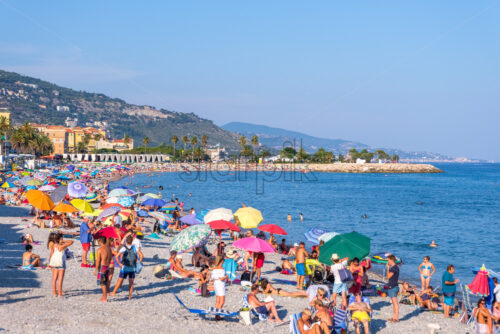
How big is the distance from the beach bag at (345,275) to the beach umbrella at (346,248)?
113 cm

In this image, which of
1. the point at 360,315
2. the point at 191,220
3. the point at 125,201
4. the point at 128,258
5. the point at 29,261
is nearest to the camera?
the point at 360,315

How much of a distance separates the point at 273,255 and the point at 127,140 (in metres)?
156

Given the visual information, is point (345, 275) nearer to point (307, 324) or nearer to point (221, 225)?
point (307, 324)

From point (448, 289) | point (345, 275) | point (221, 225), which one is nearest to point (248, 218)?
point (221, 225)

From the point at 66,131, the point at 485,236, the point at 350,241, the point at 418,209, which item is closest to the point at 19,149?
the point at 66,131

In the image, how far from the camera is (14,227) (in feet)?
62.8

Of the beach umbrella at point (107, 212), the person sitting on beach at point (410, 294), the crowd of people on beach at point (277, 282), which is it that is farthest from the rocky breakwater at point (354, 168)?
the person sitting on beach at point (410, 294)

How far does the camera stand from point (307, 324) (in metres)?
7.79

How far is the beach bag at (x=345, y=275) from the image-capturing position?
32.6 feet

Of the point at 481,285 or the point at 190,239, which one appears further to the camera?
the point at 190,239

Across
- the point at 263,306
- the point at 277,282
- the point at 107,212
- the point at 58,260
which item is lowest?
the point at 277,282

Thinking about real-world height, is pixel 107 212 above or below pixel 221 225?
above

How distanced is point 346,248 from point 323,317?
12.1 feet

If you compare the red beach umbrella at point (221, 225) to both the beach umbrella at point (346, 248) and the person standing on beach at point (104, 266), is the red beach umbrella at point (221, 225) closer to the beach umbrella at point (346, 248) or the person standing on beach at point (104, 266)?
the beach umbrella at point (346, 248)
